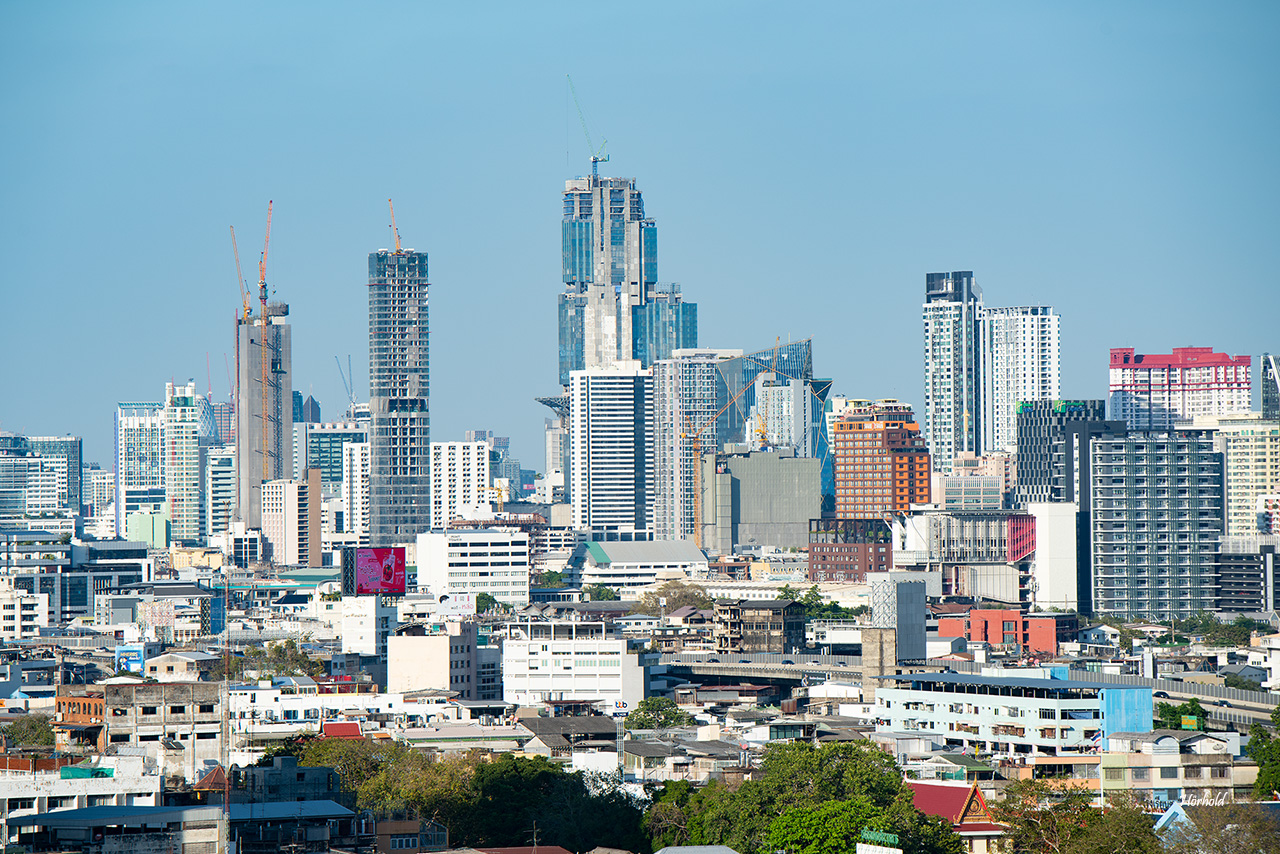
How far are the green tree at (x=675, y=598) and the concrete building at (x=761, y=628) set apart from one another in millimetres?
34460

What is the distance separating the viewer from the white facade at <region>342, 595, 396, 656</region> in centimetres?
12056

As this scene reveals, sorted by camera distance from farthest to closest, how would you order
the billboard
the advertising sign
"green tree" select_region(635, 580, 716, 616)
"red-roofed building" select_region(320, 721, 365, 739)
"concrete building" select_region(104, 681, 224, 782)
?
"green tree" select_region(635, 580, 716, 616) → the advertising sign → the billboard → "red-roofed building" select_region(320, 721, 365, 739) → "concrete building" select_region(104, 681, 224, 782)

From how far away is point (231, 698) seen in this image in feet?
282

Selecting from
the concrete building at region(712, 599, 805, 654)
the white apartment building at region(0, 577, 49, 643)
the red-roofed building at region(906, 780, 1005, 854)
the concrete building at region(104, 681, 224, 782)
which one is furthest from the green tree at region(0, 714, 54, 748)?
the white apartment building at region(0, 577, 49, 643)

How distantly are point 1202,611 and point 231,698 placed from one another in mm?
90415

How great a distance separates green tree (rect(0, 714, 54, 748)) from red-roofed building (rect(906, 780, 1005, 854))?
1126 inches

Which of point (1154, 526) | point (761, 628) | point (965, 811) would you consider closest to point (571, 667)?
point (761, 628)

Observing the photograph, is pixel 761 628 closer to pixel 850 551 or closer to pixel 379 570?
pixel 379 570

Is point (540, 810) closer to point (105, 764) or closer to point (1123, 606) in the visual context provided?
point (105, 764)

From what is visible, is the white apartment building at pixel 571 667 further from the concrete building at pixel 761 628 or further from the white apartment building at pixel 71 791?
the white apartment building at pixel 71 791

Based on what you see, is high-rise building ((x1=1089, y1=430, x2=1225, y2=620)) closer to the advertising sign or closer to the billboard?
the advertising sign

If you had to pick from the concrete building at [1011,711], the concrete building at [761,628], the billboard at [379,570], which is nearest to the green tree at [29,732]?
the concrete building at [1011,711]

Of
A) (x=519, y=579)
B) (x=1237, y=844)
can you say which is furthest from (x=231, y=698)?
(x=519, y=579)

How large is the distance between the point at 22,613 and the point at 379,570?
2443 cm
